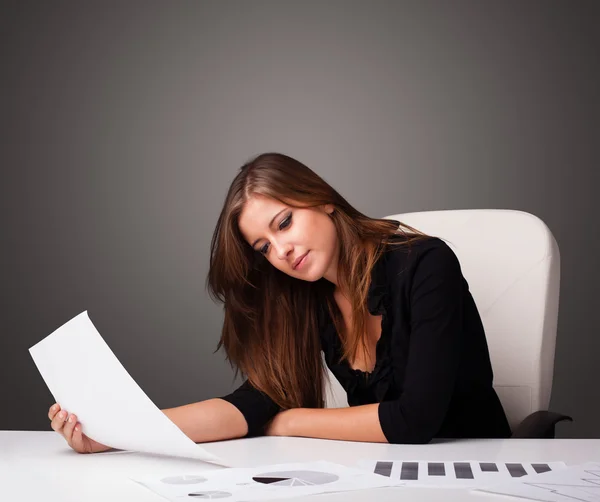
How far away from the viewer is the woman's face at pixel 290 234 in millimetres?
1697

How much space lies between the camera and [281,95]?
3934 mm

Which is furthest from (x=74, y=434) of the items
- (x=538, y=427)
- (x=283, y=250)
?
(x=538, y=427)

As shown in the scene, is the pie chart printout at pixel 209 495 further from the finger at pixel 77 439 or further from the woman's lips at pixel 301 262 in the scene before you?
the woman's lips at pixel 301 262

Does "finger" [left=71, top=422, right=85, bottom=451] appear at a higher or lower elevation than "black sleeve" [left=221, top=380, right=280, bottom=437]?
higher

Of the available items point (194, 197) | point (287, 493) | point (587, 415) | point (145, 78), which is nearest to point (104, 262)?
point (194, 197)

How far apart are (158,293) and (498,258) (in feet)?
7.76

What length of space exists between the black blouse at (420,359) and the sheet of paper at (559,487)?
39 centimetres

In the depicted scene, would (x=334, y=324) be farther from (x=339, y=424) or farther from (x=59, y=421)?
(x=59, y=421)

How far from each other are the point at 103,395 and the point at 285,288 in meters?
0.77

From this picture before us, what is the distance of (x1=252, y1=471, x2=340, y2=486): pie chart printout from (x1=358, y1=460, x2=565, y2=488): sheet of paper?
7 centimetres

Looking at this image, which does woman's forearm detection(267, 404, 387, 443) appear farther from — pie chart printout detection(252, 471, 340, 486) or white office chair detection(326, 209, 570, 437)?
white office chair detection(326, 209, 570, 437)

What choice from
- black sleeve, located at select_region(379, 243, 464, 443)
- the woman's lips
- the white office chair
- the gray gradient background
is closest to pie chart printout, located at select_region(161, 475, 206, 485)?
black sleeve, located at select_region(379, 243, 464, 443)

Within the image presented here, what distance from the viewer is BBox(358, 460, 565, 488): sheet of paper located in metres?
1.00

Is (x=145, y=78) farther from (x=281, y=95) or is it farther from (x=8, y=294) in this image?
(x=8, y=294)
